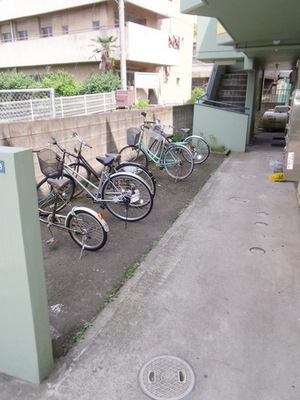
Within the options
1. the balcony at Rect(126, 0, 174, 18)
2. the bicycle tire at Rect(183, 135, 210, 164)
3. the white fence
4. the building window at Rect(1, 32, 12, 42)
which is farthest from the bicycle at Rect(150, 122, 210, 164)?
the building window at Rect(1, 32, 12, 42)

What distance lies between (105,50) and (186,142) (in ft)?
41.9

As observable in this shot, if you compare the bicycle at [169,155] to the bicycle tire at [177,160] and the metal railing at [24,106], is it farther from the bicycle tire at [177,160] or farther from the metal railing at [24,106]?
the metal railing at [24,106]

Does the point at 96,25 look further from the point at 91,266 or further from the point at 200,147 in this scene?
the point at 91,266

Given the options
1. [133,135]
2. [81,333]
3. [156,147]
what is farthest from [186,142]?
[81,333]

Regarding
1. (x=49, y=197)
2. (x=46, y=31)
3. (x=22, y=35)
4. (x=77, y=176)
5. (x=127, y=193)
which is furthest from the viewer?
(x=22, y=35)

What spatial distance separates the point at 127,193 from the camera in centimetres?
454

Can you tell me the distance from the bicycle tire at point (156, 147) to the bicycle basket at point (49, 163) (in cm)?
311

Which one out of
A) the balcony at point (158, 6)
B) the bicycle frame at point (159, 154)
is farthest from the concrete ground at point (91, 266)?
the balcony at point (158, 6)

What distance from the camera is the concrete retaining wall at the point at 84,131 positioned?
4.94 meters

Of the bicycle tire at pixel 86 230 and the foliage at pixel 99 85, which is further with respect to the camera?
the foliage at pixel 99 85

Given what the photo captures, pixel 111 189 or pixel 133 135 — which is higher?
pixel 133 135

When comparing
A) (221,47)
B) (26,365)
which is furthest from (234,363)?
(221,47)

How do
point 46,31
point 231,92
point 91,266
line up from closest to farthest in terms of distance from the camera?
point 91,266
point 231,92
point 46,31

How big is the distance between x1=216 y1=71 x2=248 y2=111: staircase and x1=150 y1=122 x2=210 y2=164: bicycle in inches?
125
